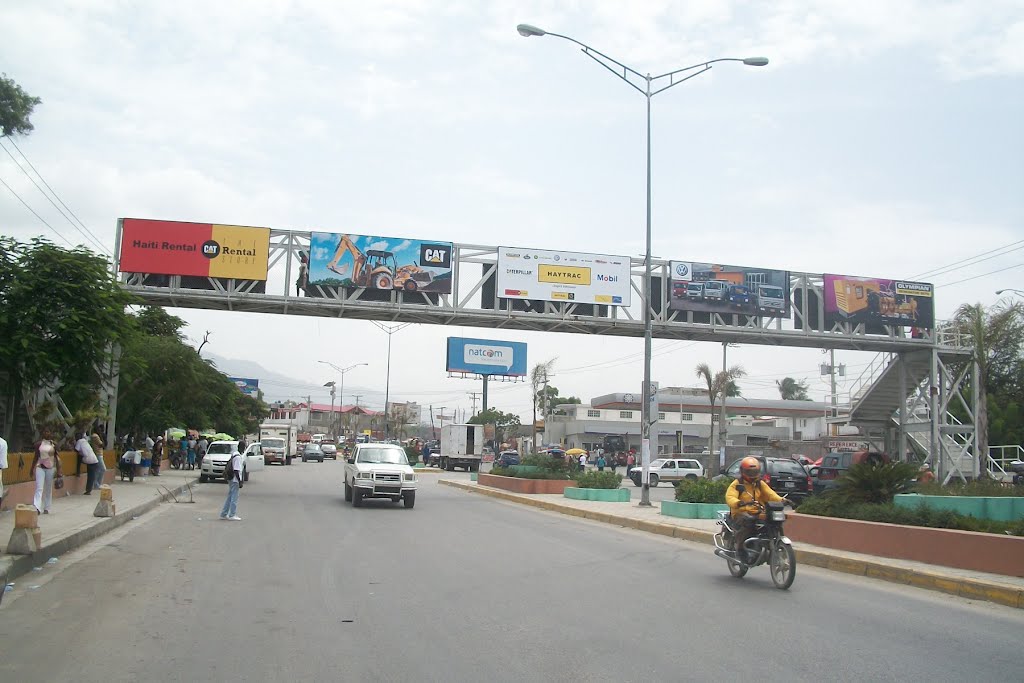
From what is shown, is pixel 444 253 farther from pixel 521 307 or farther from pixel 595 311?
pixel 595 311

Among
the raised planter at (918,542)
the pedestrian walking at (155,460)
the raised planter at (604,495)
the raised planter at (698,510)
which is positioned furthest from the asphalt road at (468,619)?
the pedestrian walking at (155,460)

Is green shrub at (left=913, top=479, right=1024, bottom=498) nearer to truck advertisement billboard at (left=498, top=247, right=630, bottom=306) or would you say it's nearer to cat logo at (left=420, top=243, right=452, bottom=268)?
truck advertisement billboard at (left=498, top=247, right=630, bottom=306)

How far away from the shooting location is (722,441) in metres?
51.1

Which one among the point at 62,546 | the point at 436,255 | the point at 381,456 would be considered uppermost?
the point at 436,255

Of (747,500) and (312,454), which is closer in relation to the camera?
(747,500)

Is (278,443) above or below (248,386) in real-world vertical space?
below

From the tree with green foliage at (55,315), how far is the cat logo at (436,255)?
439 inches

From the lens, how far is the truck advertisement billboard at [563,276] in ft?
107

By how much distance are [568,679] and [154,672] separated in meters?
3.18

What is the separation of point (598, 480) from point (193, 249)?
648 inches

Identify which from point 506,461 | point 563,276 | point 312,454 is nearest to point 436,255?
point 563,276

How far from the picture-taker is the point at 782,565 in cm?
1068

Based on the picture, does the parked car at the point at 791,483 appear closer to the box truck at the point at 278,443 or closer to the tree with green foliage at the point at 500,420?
the box truck at the point at 278,443

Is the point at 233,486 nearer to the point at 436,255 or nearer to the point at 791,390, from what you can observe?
the point at 436,255
